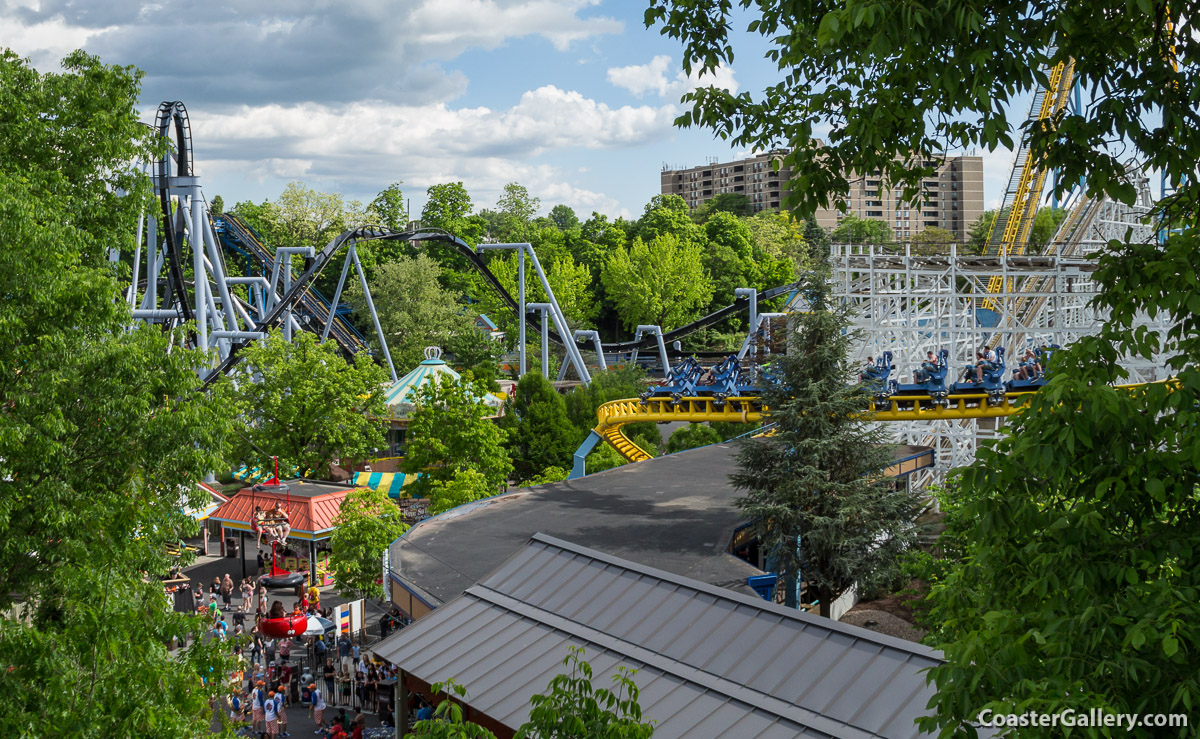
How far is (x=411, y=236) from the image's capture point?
134 ft

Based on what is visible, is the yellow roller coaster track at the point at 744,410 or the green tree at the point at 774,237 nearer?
the yellow roller coaster track at the point at 744,410

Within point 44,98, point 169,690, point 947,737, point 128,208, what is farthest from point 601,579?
point 44,98

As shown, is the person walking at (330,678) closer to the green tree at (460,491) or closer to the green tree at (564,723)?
the green tree at (460,491)

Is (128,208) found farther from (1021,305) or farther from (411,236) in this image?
(1021,305)

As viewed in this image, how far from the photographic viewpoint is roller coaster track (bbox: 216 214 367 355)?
155 feet

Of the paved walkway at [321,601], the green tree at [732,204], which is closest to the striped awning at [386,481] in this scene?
the paved walkway at [321,601]

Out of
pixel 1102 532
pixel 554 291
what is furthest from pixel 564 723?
pixel 554 291

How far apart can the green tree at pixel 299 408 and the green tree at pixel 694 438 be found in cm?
1055

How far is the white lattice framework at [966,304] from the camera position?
82.5 feet

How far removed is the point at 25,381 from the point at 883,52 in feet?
30.8

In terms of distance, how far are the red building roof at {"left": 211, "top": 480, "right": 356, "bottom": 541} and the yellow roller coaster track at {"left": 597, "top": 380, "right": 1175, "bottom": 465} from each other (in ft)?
24.0

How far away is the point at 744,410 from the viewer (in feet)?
78.0

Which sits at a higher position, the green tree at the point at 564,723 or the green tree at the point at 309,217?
the green tree at the point at 309,217

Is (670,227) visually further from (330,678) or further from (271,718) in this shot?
(271,718)
